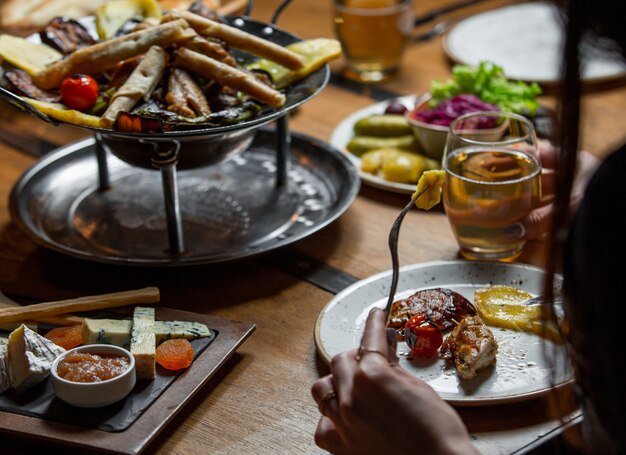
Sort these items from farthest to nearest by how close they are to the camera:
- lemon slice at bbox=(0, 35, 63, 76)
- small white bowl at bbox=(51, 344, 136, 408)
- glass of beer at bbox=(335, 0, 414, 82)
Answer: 1. glass of beer at bbox=(335, 0, 414, 82)
2. lemon slice at bbox=(0, 35, 63, 76)
3. small white bowl at bbox=(51, 344, 136, 408)

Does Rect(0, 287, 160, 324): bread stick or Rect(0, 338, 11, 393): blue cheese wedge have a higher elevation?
Rect(0, 338, 11, 393): blue cheese wedge

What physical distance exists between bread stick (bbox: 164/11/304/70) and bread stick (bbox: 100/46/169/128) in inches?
3.8

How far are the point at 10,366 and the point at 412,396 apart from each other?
19.7 inches

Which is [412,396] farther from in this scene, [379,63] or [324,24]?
[324,24]

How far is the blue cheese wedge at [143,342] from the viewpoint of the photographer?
1.04 m

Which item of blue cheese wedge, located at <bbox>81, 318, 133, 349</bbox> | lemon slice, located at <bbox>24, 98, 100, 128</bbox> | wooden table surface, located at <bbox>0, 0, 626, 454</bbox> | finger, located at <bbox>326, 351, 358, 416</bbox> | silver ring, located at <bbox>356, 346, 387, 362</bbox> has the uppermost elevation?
lemon slice, located at <bbox>24, 98, 100, 128</bbox>

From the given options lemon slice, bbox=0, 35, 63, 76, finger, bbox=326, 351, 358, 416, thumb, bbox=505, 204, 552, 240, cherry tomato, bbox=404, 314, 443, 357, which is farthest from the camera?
lemon slice, bbox=0, 35, 63, 76

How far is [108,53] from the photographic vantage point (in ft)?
4.65

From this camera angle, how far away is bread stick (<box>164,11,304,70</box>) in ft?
4.87

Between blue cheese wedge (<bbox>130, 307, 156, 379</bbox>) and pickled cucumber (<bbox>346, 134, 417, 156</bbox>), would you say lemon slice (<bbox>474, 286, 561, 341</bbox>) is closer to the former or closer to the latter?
blue cheese wedge (<bbox>130, 307, 156, 379</bbox>)

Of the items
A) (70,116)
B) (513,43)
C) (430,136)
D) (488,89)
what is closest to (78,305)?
(70,116)

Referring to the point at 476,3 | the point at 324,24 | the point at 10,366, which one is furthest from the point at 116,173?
the point at 476,3

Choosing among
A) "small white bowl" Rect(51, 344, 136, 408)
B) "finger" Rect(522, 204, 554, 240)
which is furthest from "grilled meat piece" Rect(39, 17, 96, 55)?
"finger" Rect(522, 204, 554, 240)

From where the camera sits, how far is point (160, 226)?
4.90 ft
